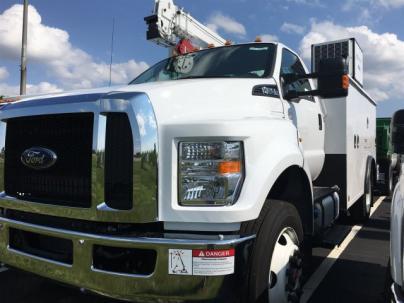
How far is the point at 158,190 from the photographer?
2.53 m

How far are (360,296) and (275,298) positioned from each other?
148 cm

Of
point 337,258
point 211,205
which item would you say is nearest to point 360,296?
point 337,258

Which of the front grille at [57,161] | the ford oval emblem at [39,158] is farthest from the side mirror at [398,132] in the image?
the ford oval emblem at [39,158]

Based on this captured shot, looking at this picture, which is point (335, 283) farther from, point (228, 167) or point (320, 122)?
point (228, 167)

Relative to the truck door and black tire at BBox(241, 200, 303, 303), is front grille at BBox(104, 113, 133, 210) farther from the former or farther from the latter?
the truck door

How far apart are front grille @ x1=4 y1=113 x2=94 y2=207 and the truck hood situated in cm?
19

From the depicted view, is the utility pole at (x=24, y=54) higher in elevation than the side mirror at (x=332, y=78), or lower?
higher

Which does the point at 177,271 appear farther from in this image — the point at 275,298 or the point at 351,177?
the point at 351,177

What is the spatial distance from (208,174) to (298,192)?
4.20ft

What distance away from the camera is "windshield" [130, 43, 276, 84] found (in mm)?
3946

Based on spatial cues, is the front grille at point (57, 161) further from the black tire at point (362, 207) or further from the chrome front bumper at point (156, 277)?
the black tire at point (362, 207)

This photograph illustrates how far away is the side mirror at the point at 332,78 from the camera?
11.3ft

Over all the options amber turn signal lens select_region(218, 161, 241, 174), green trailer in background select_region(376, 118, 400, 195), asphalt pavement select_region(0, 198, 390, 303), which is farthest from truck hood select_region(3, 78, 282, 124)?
green trailer in background select_region(376, 118, 400, 195)

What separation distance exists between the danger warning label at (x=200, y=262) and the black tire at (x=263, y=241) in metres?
0.21
